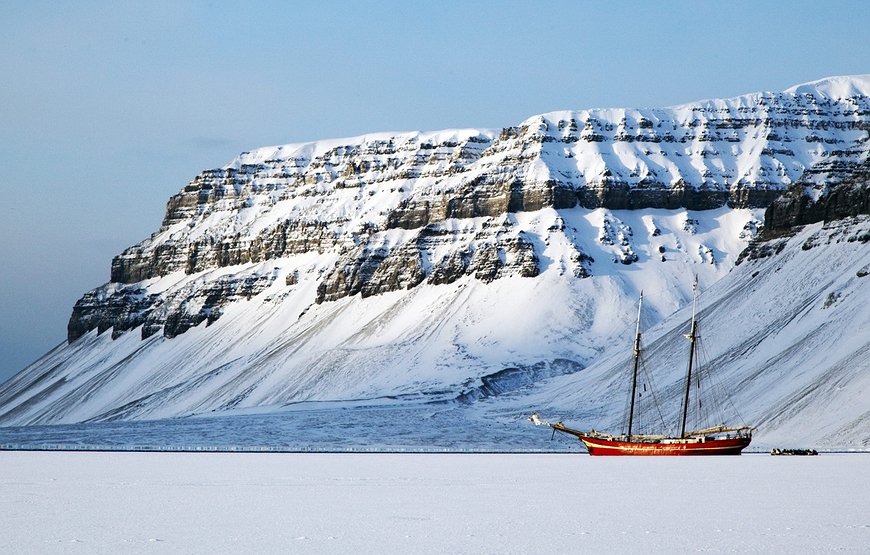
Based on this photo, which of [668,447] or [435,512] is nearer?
[435,512]

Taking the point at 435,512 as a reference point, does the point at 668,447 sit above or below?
below

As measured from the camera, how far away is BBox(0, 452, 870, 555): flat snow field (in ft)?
Answer: 128

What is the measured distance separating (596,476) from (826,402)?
9104cm

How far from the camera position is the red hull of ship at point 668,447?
115062mm

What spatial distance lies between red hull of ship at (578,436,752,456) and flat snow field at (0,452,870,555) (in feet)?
127

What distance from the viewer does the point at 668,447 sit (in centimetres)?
11888

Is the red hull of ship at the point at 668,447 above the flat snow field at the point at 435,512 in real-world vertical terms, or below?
below

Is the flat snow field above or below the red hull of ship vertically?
above

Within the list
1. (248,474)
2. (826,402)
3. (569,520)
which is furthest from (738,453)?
(569,520)

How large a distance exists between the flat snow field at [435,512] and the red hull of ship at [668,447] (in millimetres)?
38774

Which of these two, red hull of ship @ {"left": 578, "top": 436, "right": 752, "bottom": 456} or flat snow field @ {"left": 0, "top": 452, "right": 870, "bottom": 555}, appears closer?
flat snow field @ {"left": 0, "top": 452, "right": 870, "bottom": 555}

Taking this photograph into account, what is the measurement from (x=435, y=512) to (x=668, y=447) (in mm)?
73936

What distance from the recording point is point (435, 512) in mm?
48000

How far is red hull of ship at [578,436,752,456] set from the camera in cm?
11506
